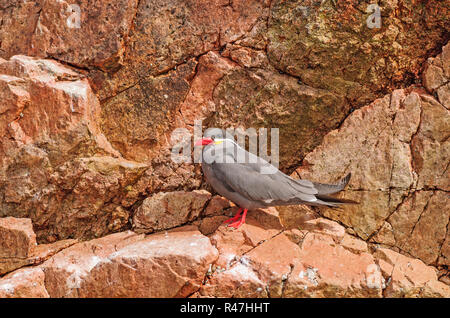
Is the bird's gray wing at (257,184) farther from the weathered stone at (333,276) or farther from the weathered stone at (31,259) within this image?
the weathered stone at (31,259)

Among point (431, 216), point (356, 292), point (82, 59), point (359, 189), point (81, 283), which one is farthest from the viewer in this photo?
point (82, 59)

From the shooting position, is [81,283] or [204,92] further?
[204,92]

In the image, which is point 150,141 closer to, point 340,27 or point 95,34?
point 95,34

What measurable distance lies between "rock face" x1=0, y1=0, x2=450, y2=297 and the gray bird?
334 mm

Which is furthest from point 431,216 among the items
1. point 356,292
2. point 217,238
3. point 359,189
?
point 217,238

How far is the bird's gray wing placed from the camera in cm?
473

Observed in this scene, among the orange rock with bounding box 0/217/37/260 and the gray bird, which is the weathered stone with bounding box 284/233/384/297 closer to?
the gray bird

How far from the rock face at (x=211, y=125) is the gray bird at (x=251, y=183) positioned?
0.33 m

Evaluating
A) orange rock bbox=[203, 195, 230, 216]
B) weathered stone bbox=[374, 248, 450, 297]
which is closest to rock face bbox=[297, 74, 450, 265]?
weathered stone bbox=[374, 248, 450, 297]

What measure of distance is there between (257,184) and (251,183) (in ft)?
0.24

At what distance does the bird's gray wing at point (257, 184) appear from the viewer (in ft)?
15.5

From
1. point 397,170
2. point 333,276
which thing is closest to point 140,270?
point 333,276

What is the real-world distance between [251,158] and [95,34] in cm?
271

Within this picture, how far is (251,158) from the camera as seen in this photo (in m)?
4.97
